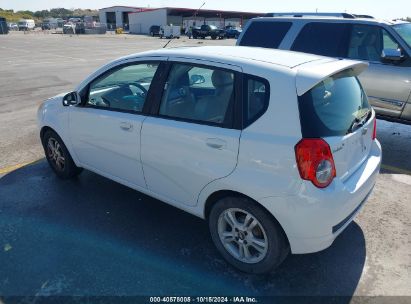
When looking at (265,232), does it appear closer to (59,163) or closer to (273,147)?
(273,147)

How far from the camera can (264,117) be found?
2715 mm

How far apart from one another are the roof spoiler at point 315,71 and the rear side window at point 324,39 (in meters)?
3.40

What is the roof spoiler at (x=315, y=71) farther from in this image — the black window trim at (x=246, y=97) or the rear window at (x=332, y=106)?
the black window trim at (x=246, y=97)

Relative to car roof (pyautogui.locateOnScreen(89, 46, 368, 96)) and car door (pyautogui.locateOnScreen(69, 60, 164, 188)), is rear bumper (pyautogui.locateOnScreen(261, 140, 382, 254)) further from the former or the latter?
car door (pyautogui.locateOnScreen(69, 60, 164, 188))

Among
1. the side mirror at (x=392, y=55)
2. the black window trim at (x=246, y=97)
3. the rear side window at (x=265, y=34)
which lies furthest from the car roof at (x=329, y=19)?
the black window trim at (x=246, y=97)

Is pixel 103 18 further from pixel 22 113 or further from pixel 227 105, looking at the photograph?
pixel 227 105

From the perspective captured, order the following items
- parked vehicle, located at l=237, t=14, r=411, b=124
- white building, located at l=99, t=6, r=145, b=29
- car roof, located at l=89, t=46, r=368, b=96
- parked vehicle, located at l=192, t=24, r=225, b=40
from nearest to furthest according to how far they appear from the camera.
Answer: car roof, located at l=89, t=46, r=368, b=96, parked vehicle, located at l=237, t=14, r=411, b=124, parked vehicle, located at l=192, t=24, r=225, b=40, white building, located at l=99, t=6, r=145, b=29

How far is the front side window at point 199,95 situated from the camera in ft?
9.69

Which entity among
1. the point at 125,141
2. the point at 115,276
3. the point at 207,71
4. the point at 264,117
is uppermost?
the point at 207,71

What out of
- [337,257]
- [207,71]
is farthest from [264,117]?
[337,257]

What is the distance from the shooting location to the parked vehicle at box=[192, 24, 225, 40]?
4750 cm

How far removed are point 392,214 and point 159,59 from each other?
300 centimetres

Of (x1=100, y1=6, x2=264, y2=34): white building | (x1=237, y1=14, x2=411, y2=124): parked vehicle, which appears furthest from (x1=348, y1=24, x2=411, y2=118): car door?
(x1=100, y1=6, x2=264, y2=34): white building

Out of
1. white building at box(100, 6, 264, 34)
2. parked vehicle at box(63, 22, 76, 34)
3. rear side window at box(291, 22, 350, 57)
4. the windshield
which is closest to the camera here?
the windshield
